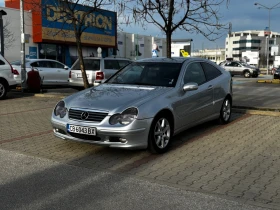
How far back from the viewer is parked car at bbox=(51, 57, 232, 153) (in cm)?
513

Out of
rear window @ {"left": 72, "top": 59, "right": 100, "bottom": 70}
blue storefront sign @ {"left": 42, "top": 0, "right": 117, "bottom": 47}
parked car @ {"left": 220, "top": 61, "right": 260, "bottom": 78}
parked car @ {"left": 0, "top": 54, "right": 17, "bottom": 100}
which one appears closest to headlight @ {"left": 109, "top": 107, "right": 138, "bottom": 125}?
rear window @ {"left": 72, "top": 59, "right": 100, "bottom": 70}

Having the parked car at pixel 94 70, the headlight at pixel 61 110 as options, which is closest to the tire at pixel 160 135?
the headlight at pixel 61 110

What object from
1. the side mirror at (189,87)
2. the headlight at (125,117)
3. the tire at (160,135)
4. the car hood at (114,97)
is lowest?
the tire at (160,135)

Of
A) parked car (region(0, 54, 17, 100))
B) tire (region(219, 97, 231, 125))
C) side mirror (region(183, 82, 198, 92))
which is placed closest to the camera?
side mirror (region(183, 82, 198, 92))

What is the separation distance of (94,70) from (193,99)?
7991 millimetres

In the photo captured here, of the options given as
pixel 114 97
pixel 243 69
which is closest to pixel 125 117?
pixel 114 97

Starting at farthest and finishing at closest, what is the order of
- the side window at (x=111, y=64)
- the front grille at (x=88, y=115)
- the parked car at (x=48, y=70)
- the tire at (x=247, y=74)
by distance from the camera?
the tire at (x=247, y=74) < the parked car at (x=48, y=70) < the side window at (x=111, y=64) < the front grille at (x=88, y=115)

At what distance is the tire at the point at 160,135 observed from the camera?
540 centimetres

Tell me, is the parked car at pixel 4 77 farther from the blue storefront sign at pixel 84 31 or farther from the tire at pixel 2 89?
the blue storefront sign at pixel 84 31

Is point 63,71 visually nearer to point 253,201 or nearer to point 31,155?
point 31,155

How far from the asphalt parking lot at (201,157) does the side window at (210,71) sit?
3.78ft

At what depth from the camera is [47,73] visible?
1611 cm

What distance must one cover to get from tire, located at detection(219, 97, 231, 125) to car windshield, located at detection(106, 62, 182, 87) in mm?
1915

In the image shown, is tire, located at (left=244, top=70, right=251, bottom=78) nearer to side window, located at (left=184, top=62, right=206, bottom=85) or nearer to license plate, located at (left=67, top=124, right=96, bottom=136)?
side window, located at (left=184, top=62, right=206, bottom=85)
